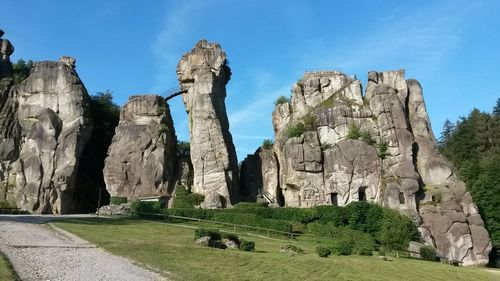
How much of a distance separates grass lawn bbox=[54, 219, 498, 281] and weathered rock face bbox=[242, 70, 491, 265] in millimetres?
20426

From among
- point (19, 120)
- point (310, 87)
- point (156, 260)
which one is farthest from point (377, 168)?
point (19, 120)

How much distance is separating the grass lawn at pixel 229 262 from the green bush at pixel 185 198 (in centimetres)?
1898

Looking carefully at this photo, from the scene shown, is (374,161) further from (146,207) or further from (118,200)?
(118,200)

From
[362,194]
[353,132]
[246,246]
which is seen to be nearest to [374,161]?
[362,194]

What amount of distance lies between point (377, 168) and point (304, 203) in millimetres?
9362

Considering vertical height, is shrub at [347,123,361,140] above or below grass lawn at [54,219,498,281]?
above

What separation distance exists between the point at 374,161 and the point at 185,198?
22.2 m

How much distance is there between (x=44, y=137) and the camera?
60.3m

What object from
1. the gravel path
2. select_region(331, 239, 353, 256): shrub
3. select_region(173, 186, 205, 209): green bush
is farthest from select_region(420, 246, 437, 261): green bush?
the gravel path

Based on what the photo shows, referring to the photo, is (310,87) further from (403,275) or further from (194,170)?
(403,275)

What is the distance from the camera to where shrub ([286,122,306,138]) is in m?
59.2

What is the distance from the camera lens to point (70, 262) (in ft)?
61.0

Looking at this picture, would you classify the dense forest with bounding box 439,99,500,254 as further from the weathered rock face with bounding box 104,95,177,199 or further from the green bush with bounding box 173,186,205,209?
the weathered rock face with bounding box 104,95,177,199

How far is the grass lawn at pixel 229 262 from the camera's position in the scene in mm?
19703
